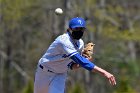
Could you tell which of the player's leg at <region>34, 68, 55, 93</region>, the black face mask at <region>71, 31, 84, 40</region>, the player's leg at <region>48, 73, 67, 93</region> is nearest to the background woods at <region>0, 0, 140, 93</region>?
the player's leg at <region>34, 68, 55, 93</region>

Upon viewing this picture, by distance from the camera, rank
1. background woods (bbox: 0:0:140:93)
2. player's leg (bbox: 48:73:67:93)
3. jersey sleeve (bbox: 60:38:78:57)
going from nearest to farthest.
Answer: jersey sleeve (bbox: 60:38:78:57) < player's leg (bbox: 48:73:67:93) < background woods (bbox: 0:0:140:93)

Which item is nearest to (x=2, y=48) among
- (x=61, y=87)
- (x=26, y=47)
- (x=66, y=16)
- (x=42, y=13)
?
(x=26, y=47)

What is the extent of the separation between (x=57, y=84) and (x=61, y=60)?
356mm

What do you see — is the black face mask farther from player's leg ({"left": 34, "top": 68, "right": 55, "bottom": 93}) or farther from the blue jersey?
player's leg ({"left": 34, "top": 68, "right": 55, "bottom": 93})

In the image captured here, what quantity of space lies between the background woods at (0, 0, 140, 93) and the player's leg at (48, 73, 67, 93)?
1177cm

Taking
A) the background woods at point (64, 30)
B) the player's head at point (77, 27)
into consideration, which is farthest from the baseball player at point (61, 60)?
the background woods at point (64, 30)

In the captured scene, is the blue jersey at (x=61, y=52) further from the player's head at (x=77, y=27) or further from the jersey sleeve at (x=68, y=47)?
the player's head at (x=77, y=27)

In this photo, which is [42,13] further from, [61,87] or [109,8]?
[61,87]

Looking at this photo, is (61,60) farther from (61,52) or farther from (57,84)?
(57,84)

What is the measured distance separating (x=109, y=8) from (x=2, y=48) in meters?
7.44

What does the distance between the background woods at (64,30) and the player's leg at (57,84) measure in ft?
38.6

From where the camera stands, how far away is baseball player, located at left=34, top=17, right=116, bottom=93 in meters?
7.25

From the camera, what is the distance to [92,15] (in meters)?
29.2

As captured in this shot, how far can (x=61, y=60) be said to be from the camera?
750 centimetres
